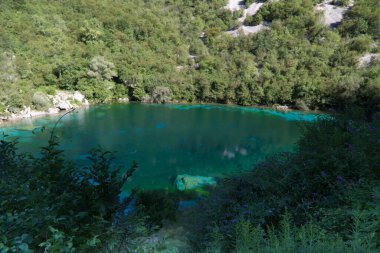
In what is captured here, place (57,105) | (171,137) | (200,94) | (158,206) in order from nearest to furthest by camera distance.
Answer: (158,206) < (171,137) < (57,105) < (200,94)

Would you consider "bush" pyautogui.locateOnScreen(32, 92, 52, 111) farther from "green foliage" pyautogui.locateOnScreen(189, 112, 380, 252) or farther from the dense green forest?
"green foliage" pyautogui.locateOnScreen(189, 112, 380, 252)

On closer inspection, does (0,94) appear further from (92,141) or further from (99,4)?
(99,4)

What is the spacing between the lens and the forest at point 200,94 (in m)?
3.06

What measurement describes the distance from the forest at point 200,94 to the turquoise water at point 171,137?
1811 mm

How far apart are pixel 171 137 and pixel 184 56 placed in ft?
89.8

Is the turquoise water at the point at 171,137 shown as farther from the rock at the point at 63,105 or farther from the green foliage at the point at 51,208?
the green foliage at the point at 51,208

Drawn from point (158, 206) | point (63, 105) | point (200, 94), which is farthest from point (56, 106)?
point (158, 206)

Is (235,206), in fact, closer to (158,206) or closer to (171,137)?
(158,206)

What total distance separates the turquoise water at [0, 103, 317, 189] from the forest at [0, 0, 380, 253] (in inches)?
71.3

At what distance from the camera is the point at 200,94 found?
119 ft

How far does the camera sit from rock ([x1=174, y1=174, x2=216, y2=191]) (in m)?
10.6

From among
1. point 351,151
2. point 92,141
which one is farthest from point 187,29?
point 351,151

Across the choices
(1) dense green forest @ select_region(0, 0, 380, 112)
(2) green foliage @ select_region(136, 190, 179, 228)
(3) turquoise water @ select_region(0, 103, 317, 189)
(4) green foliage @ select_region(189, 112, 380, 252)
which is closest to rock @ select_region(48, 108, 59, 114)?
(1) dense green forest @ select_region(0, 0, 380, 112)

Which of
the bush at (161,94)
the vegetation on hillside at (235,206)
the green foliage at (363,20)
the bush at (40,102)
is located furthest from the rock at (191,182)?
the green foliage at (363,20)
